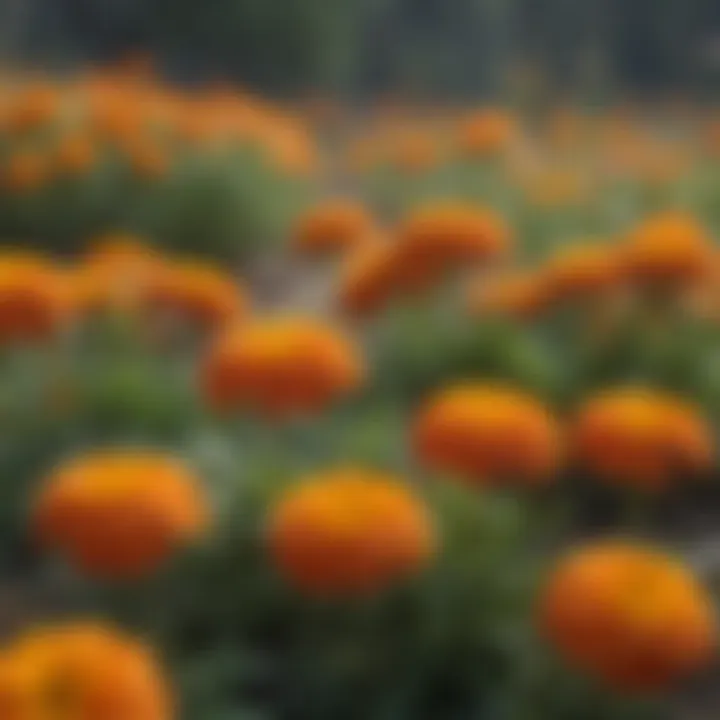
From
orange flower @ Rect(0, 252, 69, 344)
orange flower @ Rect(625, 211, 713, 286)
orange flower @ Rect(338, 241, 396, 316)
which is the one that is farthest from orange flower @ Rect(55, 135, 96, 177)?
orange flower @ Rect(625, 211, 713, 286)

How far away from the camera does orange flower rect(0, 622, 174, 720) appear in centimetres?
150

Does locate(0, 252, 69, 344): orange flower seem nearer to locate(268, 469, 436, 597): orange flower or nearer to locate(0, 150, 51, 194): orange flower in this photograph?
locate(268, 469, 436, 597): orange flower

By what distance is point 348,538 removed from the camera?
1.81m

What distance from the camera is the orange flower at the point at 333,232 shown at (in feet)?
12.4

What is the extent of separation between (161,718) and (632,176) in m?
3.41

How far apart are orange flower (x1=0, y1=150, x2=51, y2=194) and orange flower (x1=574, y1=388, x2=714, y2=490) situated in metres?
2.30

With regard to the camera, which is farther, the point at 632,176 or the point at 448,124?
the point at 448,124

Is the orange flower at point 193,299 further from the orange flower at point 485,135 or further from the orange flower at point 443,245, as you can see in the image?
the orange flower at point 485,135

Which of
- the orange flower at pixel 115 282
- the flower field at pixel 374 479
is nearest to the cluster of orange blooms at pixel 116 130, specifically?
the flower field at pixel 374 479

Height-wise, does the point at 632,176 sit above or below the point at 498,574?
below

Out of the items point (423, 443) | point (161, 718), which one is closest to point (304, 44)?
point (423, 443)

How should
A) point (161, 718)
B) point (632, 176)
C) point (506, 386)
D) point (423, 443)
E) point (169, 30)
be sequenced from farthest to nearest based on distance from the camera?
point (169, 30) → point (632, 176) → point (506, 386) → point (423, 443) → point (161, 718)

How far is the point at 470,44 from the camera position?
656cm

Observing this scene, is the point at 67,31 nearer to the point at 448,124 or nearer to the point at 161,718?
the point at 448,124
